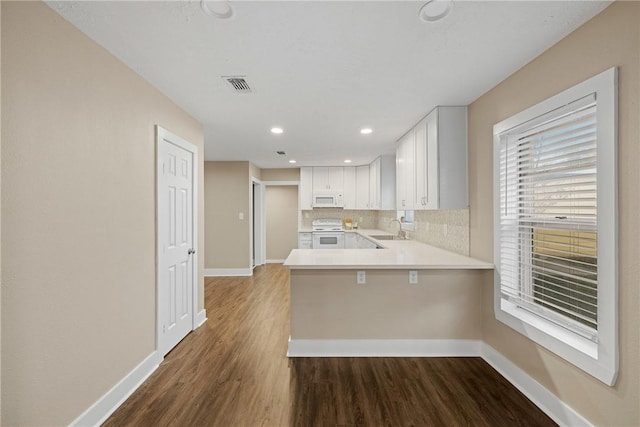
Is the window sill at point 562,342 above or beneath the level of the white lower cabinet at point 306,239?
beneath

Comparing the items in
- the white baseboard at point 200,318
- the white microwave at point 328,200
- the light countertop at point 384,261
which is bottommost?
the white baseboard at point 200,318

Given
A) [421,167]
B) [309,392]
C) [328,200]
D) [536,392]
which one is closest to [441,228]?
[421,167]

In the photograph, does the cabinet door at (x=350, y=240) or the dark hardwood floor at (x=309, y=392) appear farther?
the cabinet door at (x=350, y=240)

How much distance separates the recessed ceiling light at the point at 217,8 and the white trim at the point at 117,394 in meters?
2.39

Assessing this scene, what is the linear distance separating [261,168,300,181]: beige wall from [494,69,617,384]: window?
4.97 metres

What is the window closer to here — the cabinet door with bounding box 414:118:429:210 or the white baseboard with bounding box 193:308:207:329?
the cabinet door with bounding box 414:118:429:210

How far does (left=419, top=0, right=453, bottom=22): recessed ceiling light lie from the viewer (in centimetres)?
146

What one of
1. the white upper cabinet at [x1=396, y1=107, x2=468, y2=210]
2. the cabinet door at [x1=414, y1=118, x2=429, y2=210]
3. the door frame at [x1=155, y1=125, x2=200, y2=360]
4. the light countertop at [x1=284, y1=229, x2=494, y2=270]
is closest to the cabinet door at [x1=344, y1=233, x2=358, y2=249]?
the cabinet door at [x1=414, y1=118, x2=429, y2=210]

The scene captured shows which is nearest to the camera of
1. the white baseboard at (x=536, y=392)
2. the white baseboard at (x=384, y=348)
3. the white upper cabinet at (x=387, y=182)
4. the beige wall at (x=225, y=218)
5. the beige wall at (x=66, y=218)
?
the beige wall at (x=66, y=218)

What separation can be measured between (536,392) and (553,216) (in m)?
1.21

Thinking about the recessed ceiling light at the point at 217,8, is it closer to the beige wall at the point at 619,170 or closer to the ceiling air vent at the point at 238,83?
the ceiling air vent at the point at 238,83

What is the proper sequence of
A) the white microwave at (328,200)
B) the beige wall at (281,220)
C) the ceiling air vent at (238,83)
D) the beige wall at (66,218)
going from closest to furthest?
the beige wall at (66,218) < the ceiling air vent at (238,83) < the white microwave at (328,200) < the beige wall at (281,220)

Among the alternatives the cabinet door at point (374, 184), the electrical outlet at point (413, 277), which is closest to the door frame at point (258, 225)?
the cabinet door at point (374, 184)

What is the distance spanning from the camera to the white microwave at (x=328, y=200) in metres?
6.59
